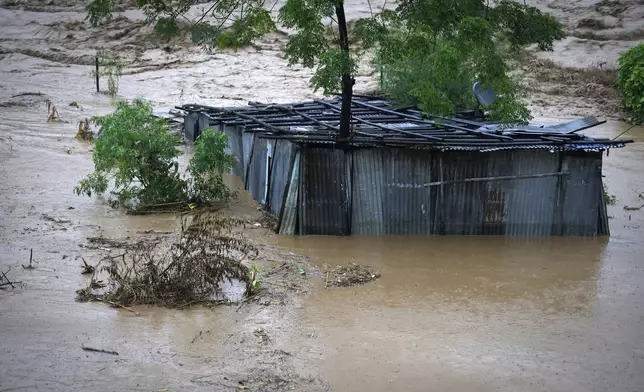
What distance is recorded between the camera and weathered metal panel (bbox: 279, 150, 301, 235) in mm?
11906

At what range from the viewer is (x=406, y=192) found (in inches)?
476

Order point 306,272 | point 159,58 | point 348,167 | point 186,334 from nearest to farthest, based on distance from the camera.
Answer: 1. point 186,334
2. point 306,272
3. point 348,167
4. point 159,58

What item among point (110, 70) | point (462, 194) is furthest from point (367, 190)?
point (110, 70)

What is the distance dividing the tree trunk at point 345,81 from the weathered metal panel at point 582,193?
11.5ft

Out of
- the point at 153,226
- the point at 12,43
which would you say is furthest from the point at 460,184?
the point at 12,43

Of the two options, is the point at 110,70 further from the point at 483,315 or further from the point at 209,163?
the point at 483,315

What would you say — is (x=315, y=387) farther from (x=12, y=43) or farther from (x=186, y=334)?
(x=12, y=43)

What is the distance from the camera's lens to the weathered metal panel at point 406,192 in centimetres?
1201

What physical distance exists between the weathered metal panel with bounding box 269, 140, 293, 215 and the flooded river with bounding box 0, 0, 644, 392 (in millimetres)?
739

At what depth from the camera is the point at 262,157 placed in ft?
45.2

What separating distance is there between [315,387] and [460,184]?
551 centimetres

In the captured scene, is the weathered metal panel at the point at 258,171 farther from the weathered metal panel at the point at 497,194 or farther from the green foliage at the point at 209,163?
the weathered metal panel at the point at 497,194

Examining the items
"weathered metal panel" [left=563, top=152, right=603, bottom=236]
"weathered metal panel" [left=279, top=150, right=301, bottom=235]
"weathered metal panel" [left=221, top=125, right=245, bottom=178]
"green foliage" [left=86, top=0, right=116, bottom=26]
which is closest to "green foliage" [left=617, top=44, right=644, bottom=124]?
"weathered metal panel" [left=563, top=152, right=603, bottom=236]

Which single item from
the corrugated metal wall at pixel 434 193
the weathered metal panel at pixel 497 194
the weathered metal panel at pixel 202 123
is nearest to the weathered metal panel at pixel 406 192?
the corrugated metal wall at pixel 434 193
